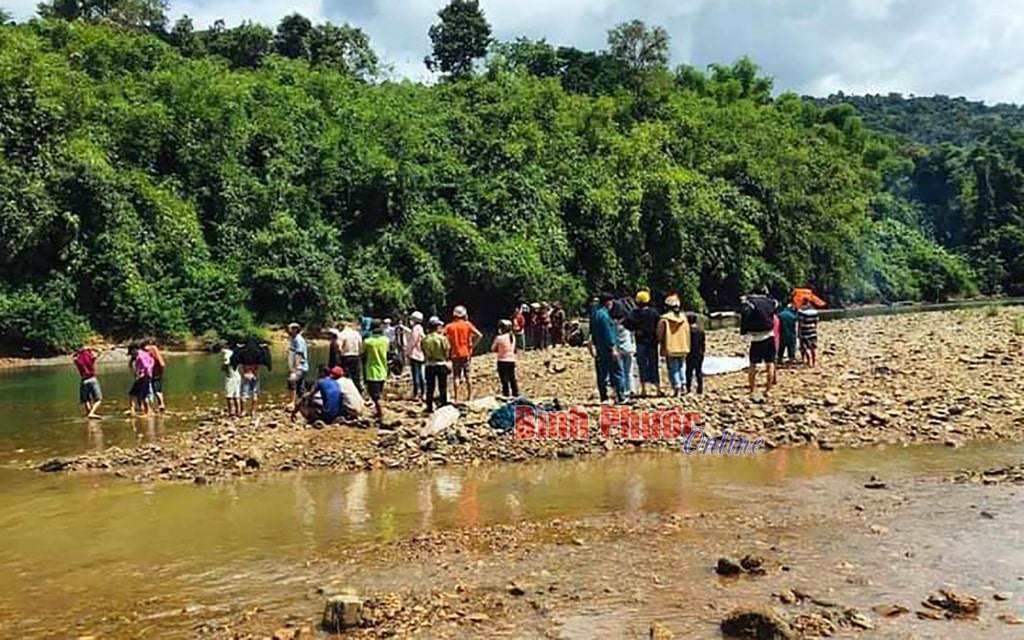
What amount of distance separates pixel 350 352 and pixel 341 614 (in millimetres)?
11150

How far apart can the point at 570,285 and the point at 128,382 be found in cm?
2582

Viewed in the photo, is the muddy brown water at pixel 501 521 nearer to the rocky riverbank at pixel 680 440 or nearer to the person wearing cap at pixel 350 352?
the rocky riverbank at pixel 680 440

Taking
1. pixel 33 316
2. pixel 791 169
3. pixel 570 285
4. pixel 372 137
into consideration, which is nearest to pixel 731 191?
pixel 791 169

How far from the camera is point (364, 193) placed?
4938 cm

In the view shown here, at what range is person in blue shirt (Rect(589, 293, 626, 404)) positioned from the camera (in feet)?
52.6

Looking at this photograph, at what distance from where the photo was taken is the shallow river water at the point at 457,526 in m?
7.43

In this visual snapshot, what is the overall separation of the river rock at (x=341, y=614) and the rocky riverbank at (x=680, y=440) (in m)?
6.04

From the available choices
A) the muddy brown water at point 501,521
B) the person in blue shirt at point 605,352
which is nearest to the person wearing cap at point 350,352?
the person in blue shirt at point 605,352

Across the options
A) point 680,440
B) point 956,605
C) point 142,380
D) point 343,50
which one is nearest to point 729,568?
point 956,605

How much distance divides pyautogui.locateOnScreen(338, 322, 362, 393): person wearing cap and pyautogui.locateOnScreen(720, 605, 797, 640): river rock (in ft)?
39.7

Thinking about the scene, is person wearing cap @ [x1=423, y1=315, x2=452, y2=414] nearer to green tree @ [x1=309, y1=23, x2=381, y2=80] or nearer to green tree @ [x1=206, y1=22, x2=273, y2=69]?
green tree @ [x1=309, y1=23, x2=381, y2=80]

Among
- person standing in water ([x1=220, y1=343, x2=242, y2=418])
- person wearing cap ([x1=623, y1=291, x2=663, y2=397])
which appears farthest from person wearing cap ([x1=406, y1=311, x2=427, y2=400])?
person wearing cap ([x1=623, y1=291, x2=663, y2=397])

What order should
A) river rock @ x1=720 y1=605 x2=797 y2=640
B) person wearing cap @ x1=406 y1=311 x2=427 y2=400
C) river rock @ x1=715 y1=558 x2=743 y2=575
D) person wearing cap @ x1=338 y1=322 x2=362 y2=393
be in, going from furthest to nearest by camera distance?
person wearing cap @ x1=406 y1=311 x2=427 y2=400 → person wearing cap @ x1=338 y1=322 x2=362 y2=393 → river rock @ x1=715 y1=558 x2=743 y2=575 → river rock @ x1=720 y1=605 x2=797 y2=640

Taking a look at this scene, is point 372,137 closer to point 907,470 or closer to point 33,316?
point 33,316
